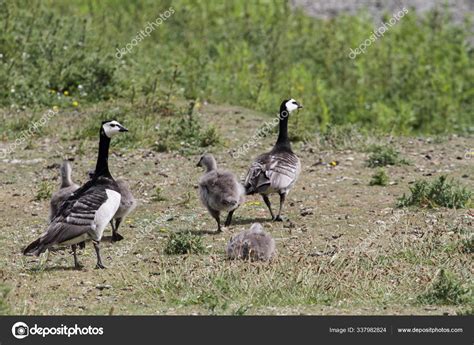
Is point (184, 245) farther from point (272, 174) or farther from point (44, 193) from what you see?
point (44, 193)

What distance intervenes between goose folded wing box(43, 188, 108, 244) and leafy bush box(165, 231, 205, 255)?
42.4 inches

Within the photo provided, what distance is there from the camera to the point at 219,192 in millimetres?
12523

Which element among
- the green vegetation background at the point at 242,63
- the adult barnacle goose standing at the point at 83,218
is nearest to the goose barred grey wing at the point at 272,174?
the adult barnacle goose standing at the point at 83,218

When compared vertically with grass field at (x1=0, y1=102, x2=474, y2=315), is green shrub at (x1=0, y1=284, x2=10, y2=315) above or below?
below

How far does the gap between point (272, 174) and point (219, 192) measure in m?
0.95

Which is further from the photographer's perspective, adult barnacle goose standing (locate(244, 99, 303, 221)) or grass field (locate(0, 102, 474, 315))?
adult barnacle goose standing (locate(244, 99, 303, 221))

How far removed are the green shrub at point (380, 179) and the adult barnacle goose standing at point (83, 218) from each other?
5.18 m

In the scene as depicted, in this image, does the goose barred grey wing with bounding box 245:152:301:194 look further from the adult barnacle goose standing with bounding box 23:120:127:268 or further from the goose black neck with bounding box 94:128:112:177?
the adult barnacle goose standing with bounding box 23:120:127:268

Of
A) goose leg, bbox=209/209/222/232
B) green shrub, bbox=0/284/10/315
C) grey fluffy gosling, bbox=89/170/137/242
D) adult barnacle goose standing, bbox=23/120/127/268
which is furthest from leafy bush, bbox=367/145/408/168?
green shrub, bbox=0/284/10/315

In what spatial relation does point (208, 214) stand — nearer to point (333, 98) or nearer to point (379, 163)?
point (379, 163)

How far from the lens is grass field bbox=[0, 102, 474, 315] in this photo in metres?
9.72

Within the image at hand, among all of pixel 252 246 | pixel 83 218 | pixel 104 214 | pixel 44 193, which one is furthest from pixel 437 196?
pixel 44 193
